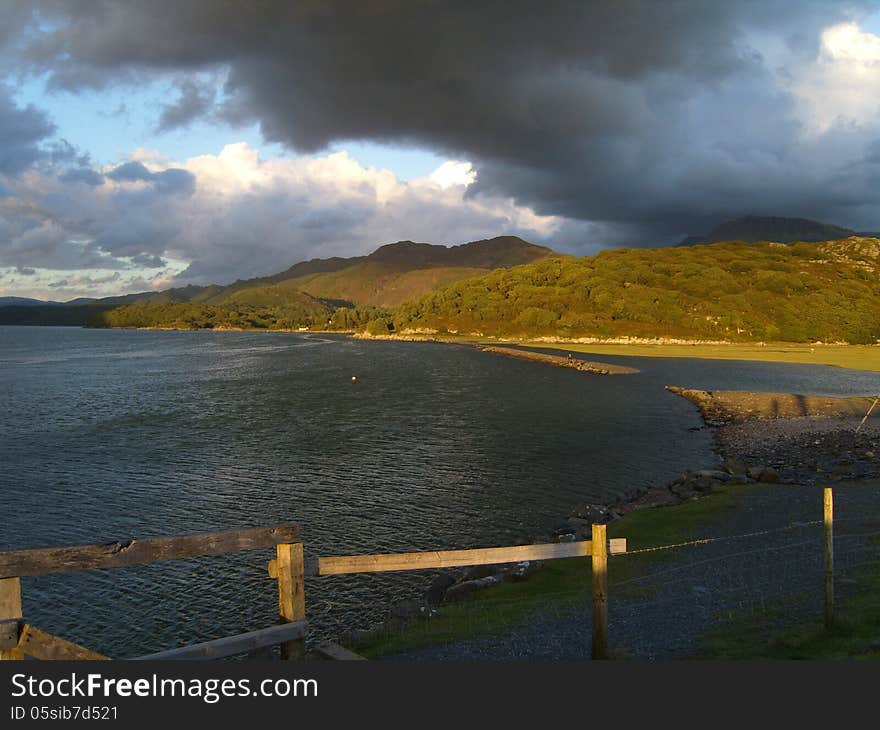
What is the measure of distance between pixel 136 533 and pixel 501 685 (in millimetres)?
24917

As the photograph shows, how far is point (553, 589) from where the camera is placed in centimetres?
1978

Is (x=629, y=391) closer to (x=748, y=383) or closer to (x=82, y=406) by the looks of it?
(x=748, y=383)

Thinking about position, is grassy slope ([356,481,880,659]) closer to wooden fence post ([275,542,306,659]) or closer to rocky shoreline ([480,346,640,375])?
wooden fence post ([275,542,306,659])

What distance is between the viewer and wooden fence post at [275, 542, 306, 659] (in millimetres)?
9055

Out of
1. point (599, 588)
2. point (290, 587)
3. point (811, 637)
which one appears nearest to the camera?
point (290, 587)

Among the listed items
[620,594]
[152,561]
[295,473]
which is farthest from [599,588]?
[295,473]

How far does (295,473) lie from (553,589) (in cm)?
2417

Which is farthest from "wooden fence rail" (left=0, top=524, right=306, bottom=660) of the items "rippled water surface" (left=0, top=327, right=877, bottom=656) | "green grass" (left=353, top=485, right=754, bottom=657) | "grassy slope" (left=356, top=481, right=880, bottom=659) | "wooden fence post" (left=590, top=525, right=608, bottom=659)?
"rippled water surface" (left=0, top=327, right=877, bottom=656)

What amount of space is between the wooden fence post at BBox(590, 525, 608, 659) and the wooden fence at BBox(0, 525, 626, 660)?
0.02m

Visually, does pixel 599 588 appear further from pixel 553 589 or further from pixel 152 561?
pixel 553 589

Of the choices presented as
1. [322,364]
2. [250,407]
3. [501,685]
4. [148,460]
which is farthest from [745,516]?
[322,364]

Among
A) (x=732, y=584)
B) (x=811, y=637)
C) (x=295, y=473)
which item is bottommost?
(x=295, y=473)

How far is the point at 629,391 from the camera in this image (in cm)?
8606

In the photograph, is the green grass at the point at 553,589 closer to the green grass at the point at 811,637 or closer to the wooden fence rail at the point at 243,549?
the green grass at the point at 811,637
